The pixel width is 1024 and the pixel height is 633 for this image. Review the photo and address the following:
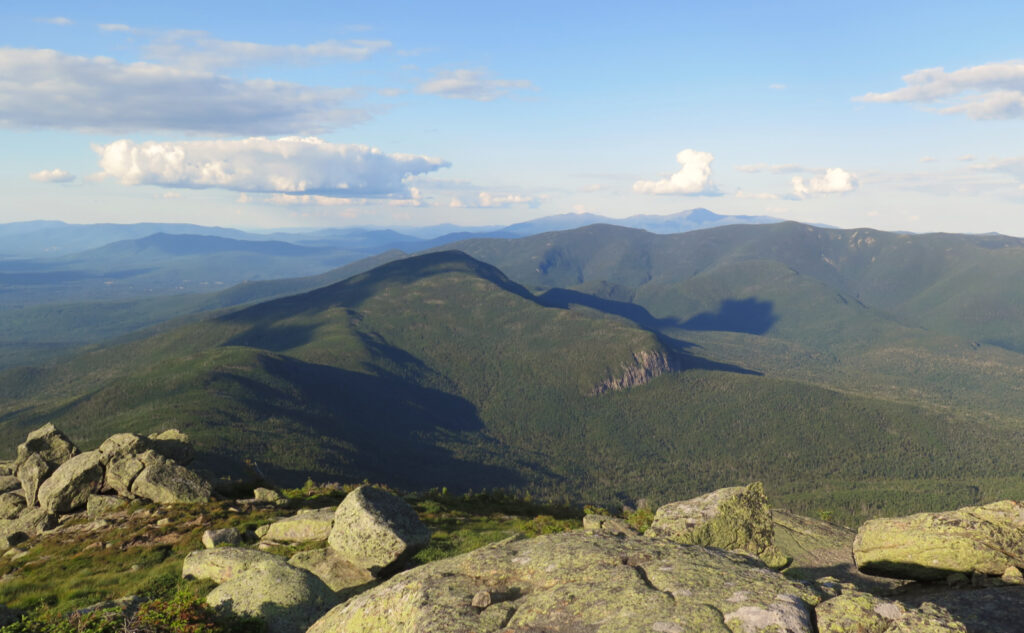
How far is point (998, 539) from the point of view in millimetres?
21875

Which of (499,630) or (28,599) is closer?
(499,630)

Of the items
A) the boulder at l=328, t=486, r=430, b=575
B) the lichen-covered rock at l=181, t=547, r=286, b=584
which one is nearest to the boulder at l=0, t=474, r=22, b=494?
the lichen-covered rock at l=181, t=547, r=286, b=584

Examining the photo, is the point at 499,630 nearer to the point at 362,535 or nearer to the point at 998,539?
the point at 362,535

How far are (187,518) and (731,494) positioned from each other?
42775mm

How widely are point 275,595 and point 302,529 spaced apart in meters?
14.9

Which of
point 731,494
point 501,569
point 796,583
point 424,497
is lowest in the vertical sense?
point 424,497

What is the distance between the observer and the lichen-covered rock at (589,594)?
13.5m

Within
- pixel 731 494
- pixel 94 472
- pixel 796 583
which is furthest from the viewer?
pixel 94 472

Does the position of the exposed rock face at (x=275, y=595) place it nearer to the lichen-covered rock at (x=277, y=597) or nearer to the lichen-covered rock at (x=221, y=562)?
the lichen-covered rock at (x=277, y=597)

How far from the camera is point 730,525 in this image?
28.1m

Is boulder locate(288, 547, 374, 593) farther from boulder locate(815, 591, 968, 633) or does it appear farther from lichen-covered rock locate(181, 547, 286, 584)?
boulder locate(815, 591, 968, 633)

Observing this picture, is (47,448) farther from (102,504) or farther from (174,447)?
(102,504)

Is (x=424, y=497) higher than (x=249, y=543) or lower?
lower

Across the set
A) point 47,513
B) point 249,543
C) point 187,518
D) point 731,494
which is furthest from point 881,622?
point 47,513
